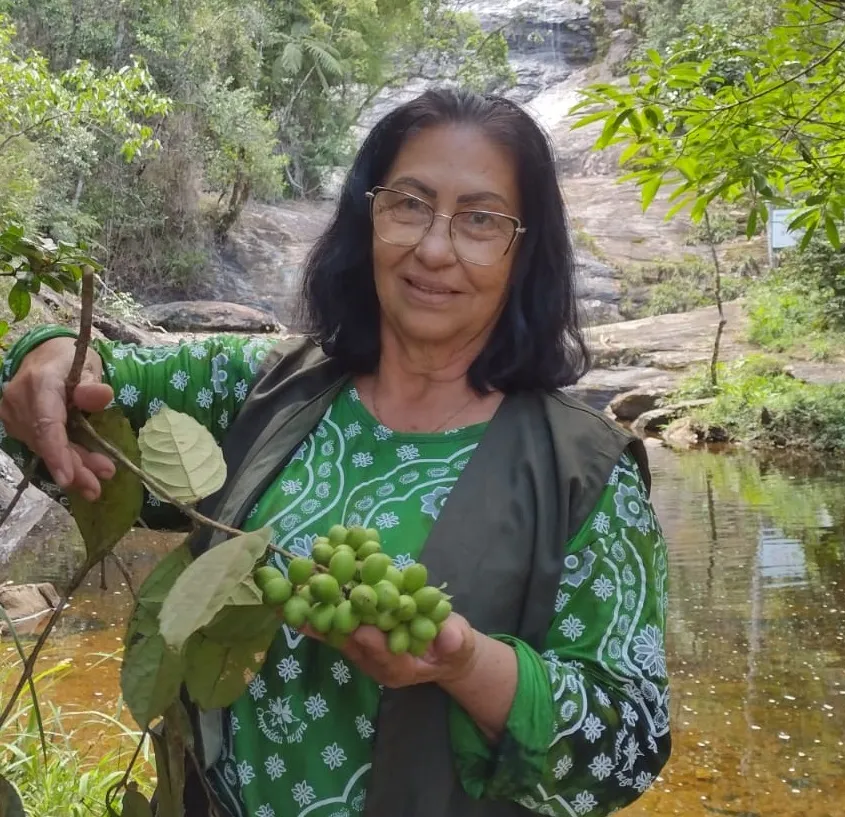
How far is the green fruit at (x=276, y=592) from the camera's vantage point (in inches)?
29.2

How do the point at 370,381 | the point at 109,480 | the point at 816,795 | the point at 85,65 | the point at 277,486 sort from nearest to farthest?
the point at 109,480, the point at 277,486, the point at 370,381, the point at 816,795, the point at 85,65

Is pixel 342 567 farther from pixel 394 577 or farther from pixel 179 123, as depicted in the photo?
pixel 179 123

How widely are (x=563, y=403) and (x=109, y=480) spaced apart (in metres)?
0.59

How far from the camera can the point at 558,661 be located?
3.31ft

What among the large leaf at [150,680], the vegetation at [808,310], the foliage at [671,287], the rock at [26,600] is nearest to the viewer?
the large leaf at [150,680]

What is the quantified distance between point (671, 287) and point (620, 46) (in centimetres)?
1050

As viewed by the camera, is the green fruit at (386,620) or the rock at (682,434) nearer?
the green fruit at (386,620)

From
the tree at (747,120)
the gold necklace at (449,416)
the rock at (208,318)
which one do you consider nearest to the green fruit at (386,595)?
the gold necklace at (449,416)

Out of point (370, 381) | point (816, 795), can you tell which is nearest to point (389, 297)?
point (370, 381)

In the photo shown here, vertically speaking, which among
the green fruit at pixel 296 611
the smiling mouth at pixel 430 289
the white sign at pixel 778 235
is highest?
the smiling mouth at pixel 430 289

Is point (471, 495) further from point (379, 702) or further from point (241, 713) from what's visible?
point (241, 713)

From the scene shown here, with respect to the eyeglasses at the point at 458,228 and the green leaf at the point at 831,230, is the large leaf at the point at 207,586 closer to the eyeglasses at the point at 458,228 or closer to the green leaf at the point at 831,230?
the eyeglasses at the point at 458,228

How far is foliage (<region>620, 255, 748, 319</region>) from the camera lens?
49.5 feet

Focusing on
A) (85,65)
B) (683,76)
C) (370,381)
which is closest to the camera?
(370,381)
